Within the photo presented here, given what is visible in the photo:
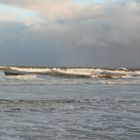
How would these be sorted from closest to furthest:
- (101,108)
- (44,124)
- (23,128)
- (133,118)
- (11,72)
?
1. (23,128)
2. (44,124)
3. (133,118)
4. (101,108)
5. (11,72)

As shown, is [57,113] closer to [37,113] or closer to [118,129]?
[37,113]

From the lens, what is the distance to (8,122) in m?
12.7

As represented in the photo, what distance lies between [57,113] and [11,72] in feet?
157

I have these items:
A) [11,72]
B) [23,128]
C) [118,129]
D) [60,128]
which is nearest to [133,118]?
[118,129]

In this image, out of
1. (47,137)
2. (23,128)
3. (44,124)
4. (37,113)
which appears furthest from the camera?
(37,113)

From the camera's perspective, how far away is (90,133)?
1115cm

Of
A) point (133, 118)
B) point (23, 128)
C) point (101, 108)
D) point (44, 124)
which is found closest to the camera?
point (23, 128)

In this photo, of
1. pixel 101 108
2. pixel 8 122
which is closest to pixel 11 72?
pixel 101 108

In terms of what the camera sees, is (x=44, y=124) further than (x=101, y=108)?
No

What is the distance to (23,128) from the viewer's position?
38.3 ft

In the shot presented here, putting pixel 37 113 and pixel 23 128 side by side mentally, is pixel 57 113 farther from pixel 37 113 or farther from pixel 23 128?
pixel 23 128

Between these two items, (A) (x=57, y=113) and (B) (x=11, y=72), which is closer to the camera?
(A) (x=57, y=113)

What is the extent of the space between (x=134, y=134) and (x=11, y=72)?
52.4 m

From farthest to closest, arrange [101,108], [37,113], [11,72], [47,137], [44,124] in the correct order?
[11,72] < [101,108] < [37,113] < [44,124] < [47,137]
